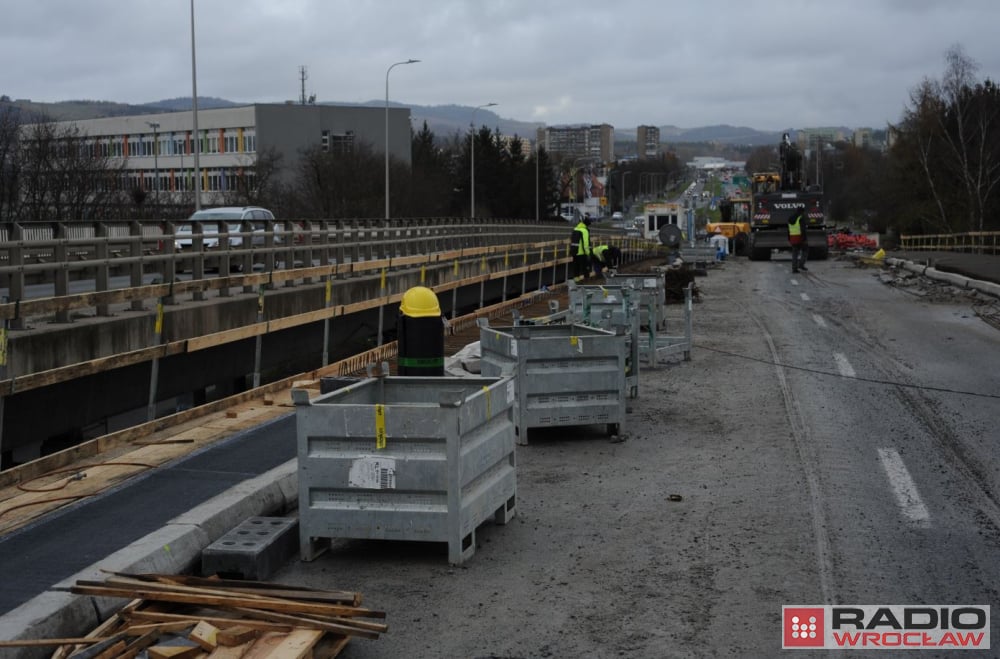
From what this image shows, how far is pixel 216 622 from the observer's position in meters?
5.86

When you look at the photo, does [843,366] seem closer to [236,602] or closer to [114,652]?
Answer: [236,602]

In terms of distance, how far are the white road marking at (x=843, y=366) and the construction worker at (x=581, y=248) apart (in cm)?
1248

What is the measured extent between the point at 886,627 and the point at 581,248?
24468 mm

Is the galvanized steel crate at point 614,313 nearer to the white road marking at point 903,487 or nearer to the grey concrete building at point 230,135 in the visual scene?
the white road marking at point 903,487

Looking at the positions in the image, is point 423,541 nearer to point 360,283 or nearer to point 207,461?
point 207,461

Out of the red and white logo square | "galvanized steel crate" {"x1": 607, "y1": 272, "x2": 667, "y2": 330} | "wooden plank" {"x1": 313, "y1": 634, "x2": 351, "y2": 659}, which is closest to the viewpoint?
"wooden plank" {"x1": 313, "y1": 634, "x2": 351, "y2": 659}

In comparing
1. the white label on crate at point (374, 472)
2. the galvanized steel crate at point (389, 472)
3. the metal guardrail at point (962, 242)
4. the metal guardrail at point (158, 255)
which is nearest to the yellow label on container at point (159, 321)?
the metal guardrail at point (158, 255)

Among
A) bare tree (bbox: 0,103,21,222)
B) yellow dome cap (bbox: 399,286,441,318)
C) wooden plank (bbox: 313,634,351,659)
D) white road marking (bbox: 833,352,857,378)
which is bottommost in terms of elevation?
white road marking (bbox: 833,352,857,378)

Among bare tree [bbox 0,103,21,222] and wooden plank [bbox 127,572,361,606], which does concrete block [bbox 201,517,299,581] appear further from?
bare tree [bbox 0,103,21,222]

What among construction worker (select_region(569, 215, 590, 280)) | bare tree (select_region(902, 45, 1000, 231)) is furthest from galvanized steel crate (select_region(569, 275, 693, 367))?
bare tree (select_region(902, 45, 1000, 231))

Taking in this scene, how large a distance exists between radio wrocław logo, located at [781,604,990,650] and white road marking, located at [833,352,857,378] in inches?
386

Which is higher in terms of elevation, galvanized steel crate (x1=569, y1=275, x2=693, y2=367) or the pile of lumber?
galvanized steel crate (x1=569, y1=275, x2=693, y2=367)

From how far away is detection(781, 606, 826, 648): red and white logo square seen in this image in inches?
243

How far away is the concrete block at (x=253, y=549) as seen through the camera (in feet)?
22.9
